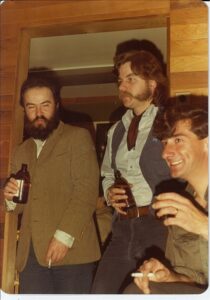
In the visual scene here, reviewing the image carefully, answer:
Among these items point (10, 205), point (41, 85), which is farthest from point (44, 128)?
point (10, 205)

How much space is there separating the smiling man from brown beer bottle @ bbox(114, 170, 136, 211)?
0.64 ft

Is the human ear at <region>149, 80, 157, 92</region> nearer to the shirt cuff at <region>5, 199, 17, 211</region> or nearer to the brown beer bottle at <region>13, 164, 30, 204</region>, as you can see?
the brown beer bottle at <region>13, 164, 30, 204</region>

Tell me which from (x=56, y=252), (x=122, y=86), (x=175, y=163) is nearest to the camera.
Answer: (x=175, y=163)

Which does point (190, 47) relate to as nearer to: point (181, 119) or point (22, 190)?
point (181, 119)

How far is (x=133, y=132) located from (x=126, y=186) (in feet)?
0.65

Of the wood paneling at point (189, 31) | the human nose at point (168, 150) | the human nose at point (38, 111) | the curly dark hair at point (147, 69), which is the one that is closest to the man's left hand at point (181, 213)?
the human nose at point (168, 150)

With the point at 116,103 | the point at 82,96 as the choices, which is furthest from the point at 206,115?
the point at 82,96

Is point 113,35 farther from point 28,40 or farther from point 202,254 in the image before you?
point 202,254

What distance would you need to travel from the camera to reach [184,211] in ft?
3.27

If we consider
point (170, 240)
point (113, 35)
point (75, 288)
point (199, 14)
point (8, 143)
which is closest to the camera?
point (170, 240)

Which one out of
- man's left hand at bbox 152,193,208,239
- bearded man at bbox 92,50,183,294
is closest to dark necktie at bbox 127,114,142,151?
bearded man at bbox 92,50,183,294

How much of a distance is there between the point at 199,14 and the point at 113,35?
27.1 inches

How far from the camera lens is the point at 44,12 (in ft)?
5.85

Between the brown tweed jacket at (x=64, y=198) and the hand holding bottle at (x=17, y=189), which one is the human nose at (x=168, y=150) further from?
the hand holding bottle at (x=17, y=189)
